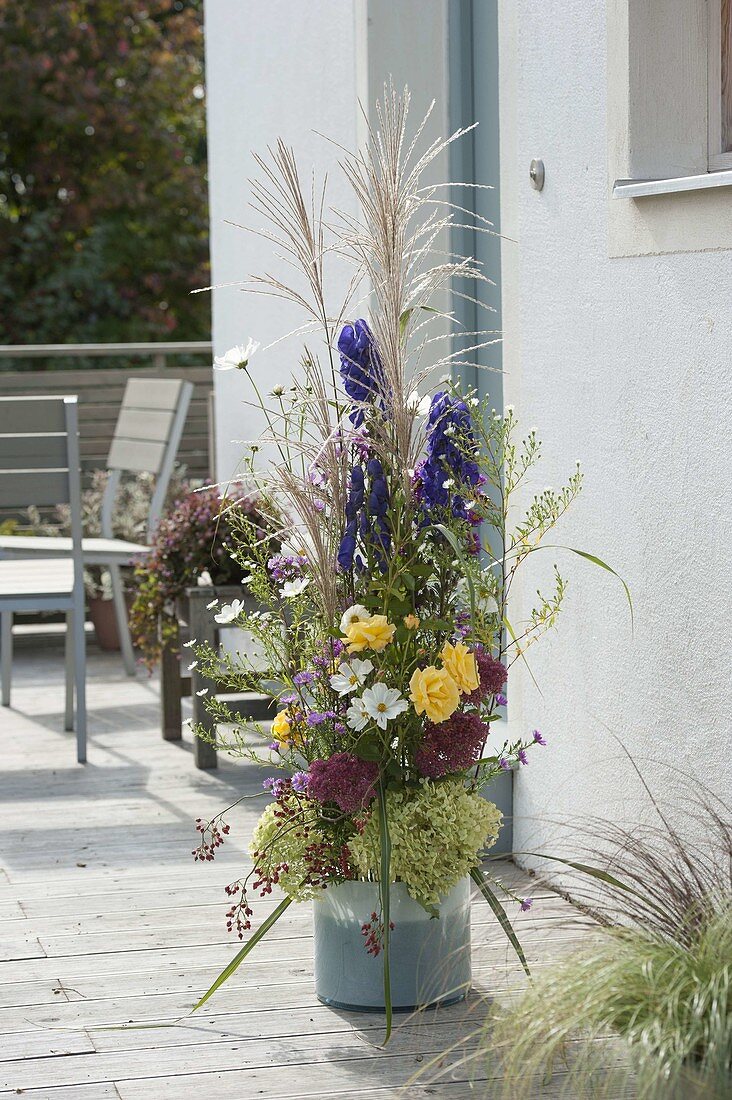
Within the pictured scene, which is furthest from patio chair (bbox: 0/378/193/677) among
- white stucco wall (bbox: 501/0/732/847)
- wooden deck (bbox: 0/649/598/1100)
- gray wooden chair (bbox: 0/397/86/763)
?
white stucco wall (bbox: 501/0/732/847)

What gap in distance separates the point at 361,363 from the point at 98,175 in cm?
1109

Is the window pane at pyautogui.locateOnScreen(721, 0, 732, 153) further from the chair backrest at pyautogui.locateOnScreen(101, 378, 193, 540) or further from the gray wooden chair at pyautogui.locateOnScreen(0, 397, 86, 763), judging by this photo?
the chair backrest at pyautogui.locateOnScreen(101, 378, 193, 540)

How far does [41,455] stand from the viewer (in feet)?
15.0

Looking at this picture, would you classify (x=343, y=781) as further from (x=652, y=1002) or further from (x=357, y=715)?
(x=652, y=1002)

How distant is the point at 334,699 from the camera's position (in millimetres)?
2666

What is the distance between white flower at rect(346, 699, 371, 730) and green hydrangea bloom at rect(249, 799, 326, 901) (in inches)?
9.5

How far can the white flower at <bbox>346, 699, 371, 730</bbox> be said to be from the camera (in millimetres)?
2531

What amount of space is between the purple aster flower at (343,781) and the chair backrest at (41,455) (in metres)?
2.15

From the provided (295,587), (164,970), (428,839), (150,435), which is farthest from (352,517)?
(150,435)

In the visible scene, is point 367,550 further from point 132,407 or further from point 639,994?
point 132,407

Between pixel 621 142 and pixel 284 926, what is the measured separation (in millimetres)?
1715

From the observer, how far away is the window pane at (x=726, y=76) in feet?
9.09

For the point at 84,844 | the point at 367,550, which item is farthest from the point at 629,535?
the point at 84,844

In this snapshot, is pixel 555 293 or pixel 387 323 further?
pixel 555 293
